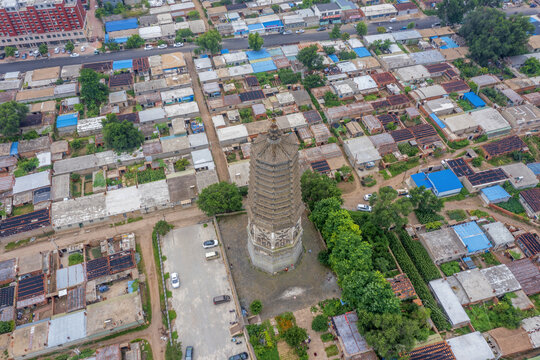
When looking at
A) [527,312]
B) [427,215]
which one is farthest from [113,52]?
[527,312]

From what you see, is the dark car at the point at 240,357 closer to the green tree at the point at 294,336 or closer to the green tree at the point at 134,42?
the green tree at the point at 294,336

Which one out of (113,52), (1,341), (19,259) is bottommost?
(1,341)

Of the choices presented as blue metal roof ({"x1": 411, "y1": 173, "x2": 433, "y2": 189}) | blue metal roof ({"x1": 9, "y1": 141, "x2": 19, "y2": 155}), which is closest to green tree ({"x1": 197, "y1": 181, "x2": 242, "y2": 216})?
blue metal roof ({"x1": 411, "y1": 173, "x2": 433, "y2": 189})

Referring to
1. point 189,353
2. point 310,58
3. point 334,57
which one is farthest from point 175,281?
point 334,57

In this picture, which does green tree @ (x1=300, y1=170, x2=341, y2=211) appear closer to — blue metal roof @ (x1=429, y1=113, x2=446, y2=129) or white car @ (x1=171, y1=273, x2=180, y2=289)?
white car @ (x1=171, y1=273, x2=180, y2=289)

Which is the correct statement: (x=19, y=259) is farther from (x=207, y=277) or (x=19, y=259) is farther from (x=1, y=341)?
(x=207, y=277)

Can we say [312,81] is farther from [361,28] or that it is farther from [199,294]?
[199,294]

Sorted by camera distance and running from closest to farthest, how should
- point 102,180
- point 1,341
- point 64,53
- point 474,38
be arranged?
point 1,341 → point 102,180 → point 474,38 → point 64,53
